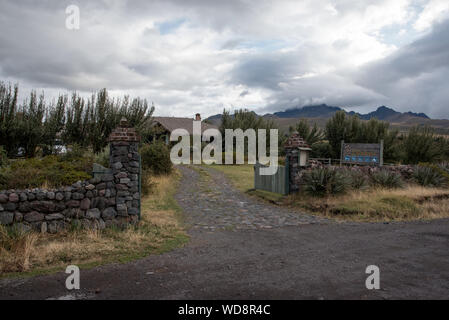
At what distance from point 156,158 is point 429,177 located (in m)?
14.2

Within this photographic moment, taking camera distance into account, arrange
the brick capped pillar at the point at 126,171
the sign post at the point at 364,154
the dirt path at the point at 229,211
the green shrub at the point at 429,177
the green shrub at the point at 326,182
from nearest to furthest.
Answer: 1. the brick capped pillar at the point at 126,171
2. the dirt path at the point at 229,211
3. the green shrub at the point at 326,182
4. the green shrub at the point at 429,177
5. the sign post at the point at 364,154

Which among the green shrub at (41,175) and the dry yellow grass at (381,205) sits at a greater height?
the green shrub at (41,175)

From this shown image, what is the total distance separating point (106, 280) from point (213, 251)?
2320mm

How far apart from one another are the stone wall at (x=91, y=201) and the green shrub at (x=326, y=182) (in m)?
6.78

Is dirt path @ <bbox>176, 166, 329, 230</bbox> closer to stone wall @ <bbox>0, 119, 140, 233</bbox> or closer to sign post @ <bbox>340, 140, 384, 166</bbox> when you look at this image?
stone wall @ <bbox>0, 119, 140, 233</bbox>

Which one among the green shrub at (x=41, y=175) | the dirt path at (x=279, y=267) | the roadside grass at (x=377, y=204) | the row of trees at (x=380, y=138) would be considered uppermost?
the row of trees at (x=380, y=138)

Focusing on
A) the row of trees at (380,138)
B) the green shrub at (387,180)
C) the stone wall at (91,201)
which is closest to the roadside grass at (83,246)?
the stone wall at (91,201)

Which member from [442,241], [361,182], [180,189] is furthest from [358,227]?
[180,189]

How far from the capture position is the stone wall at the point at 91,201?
7.18 metres

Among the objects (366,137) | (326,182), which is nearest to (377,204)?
(326,182)

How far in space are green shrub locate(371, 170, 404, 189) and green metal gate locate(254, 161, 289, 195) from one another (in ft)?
13.4

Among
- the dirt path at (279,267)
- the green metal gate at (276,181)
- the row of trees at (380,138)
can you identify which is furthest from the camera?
the row of trees at (380,138)

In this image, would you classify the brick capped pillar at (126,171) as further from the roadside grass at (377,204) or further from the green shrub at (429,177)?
the green shrub at (429,177)

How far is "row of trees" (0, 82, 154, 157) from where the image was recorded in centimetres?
1683
